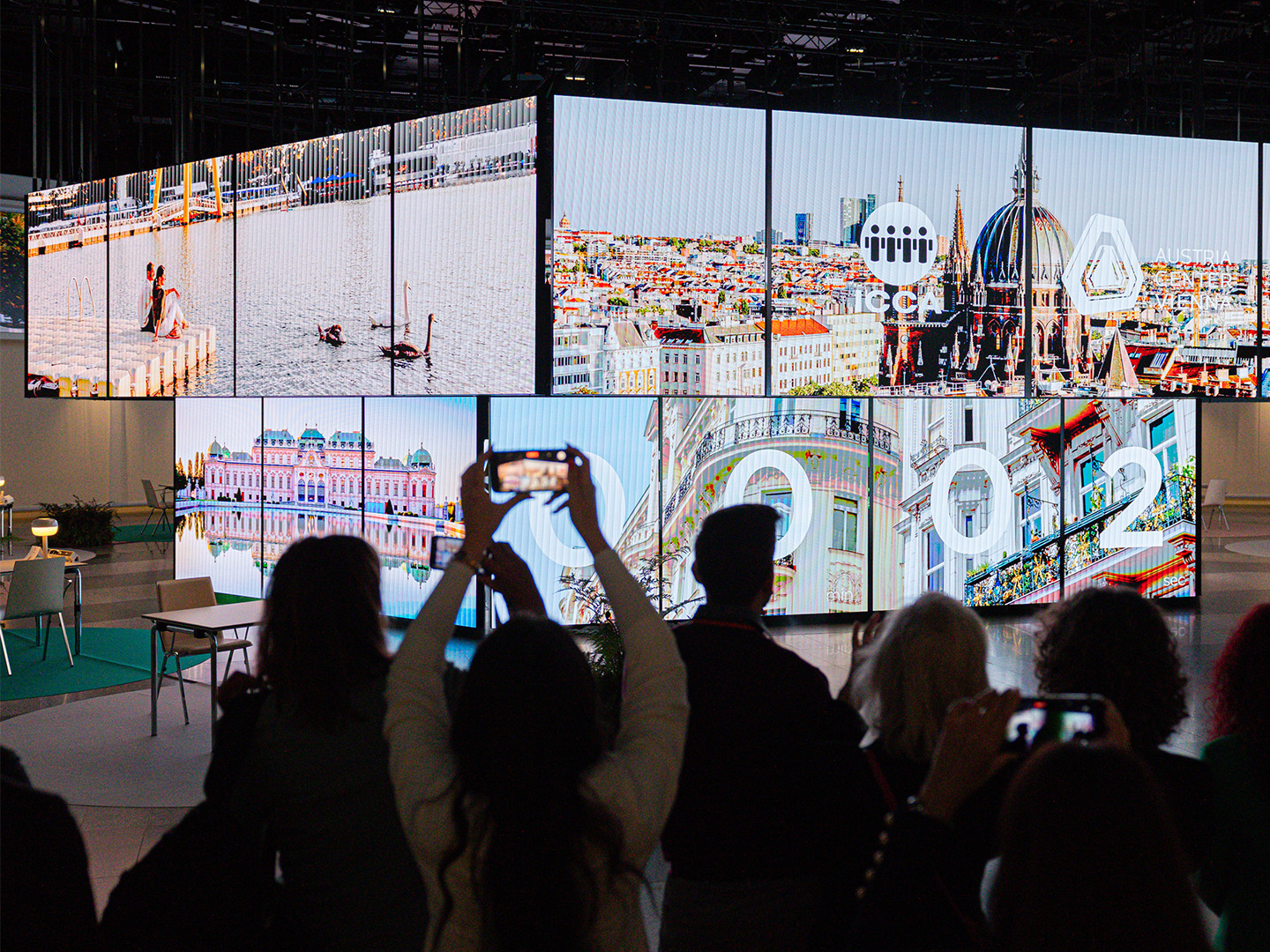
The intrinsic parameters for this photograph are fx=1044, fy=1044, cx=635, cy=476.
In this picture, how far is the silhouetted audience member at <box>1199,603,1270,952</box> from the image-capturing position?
1804mm

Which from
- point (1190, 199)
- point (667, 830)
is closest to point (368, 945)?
point (667, 830)

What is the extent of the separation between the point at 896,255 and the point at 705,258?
5.59ft

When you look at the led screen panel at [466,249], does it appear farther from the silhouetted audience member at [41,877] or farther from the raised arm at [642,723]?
the silhouetted audience member at [41,877]

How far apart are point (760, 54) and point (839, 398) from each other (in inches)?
406

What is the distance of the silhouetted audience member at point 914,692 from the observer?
1.78 meters

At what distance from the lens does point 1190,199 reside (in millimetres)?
9352

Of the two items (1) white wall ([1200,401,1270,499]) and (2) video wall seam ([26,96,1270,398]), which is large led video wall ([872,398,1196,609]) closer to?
(2) video wall seam ([26,96,1270,398])

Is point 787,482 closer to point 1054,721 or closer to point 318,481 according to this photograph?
point 318,481

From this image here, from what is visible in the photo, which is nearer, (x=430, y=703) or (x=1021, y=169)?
(x=430, y=703)

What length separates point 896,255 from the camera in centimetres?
844

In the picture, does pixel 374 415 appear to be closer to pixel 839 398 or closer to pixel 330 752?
pixel 839 398

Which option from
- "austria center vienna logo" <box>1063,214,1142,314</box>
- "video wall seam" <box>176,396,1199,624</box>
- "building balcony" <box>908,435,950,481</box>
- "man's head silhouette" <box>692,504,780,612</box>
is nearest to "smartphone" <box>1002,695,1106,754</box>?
"man's head silhouette" <box>692,504,780,612</box>

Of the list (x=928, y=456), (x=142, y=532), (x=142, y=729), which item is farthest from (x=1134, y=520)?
(x=142, y=532)

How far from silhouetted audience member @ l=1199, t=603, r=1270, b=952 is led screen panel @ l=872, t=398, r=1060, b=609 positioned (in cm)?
719
